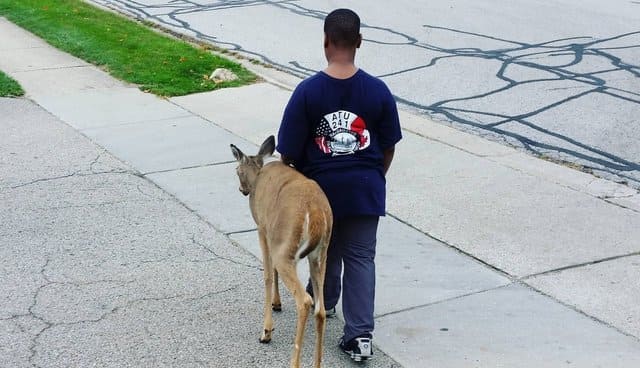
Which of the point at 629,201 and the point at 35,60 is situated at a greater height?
the point at 629,201

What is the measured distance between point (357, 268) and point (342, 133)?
2.24 feet

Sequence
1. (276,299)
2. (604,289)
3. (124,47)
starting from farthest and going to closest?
(124,47), (604,289), (276,299)

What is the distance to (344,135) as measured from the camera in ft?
14.7

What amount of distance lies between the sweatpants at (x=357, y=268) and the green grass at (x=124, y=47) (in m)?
5.89

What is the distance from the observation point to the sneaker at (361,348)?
14.9 ft

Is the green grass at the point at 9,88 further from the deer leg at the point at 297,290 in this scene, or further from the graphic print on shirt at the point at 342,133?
the deer leg at the point at 297,290

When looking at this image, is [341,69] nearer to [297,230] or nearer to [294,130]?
[294,130]

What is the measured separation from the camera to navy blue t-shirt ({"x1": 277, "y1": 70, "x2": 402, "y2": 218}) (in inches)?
174

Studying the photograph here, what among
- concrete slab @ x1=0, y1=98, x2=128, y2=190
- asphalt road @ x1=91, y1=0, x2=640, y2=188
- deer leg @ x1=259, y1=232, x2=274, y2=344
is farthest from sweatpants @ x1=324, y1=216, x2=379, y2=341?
asphalt road @ x1=91, y1=0, x2=640, y2=188

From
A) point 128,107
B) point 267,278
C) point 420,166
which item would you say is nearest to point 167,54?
point 128,107

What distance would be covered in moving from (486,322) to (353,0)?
1273cm

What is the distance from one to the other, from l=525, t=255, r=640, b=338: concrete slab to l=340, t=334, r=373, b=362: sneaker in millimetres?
1333

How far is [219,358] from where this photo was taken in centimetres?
464

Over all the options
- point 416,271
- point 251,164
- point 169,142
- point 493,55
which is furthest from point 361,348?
→ point 493,55
